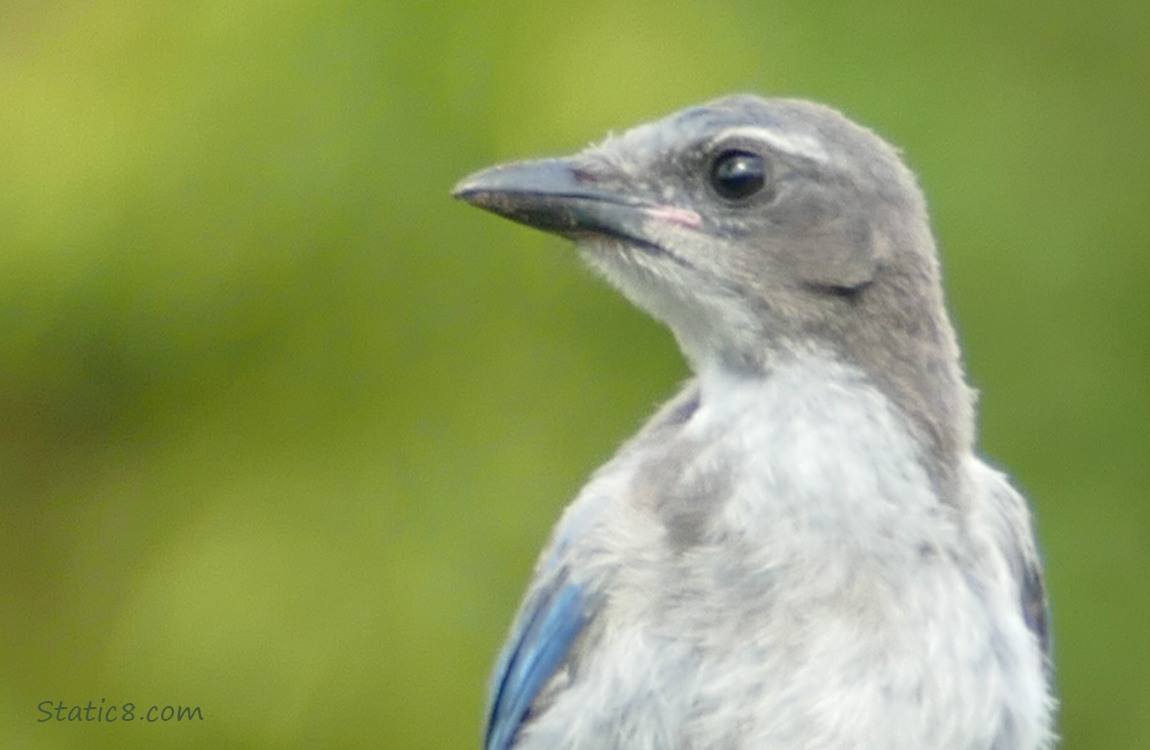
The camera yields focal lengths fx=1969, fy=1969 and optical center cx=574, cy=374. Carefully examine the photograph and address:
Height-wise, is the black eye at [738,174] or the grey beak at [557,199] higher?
the black eye at [738,174]

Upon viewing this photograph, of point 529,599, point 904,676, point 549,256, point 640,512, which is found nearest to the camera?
point 904,676

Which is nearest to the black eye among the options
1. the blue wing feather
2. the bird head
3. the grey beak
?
the bird head

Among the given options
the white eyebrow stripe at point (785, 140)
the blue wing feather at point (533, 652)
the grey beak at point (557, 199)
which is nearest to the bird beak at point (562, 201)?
the grey beak at point (557, 199)

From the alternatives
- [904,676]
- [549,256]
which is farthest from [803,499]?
[549,256]

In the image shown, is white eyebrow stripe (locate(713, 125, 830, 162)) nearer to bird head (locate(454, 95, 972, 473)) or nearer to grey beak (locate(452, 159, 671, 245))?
bird head (locate(454, 95, 972, 473))

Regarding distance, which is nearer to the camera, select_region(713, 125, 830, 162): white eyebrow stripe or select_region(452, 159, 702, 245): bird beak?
select_region(452, 159, 702, 245): bird beak

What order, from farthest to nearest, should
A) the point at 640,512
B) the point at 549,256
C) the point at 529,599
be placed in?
1. the point at 549,256
2. the point at 529,599
3. the point at 640,512

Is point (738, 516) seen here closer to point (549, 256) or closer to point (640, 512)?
point (640, 512)

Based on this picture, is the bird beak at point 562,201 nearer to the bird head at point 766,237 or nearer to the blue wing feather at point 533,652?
the bird head at point 766,237
